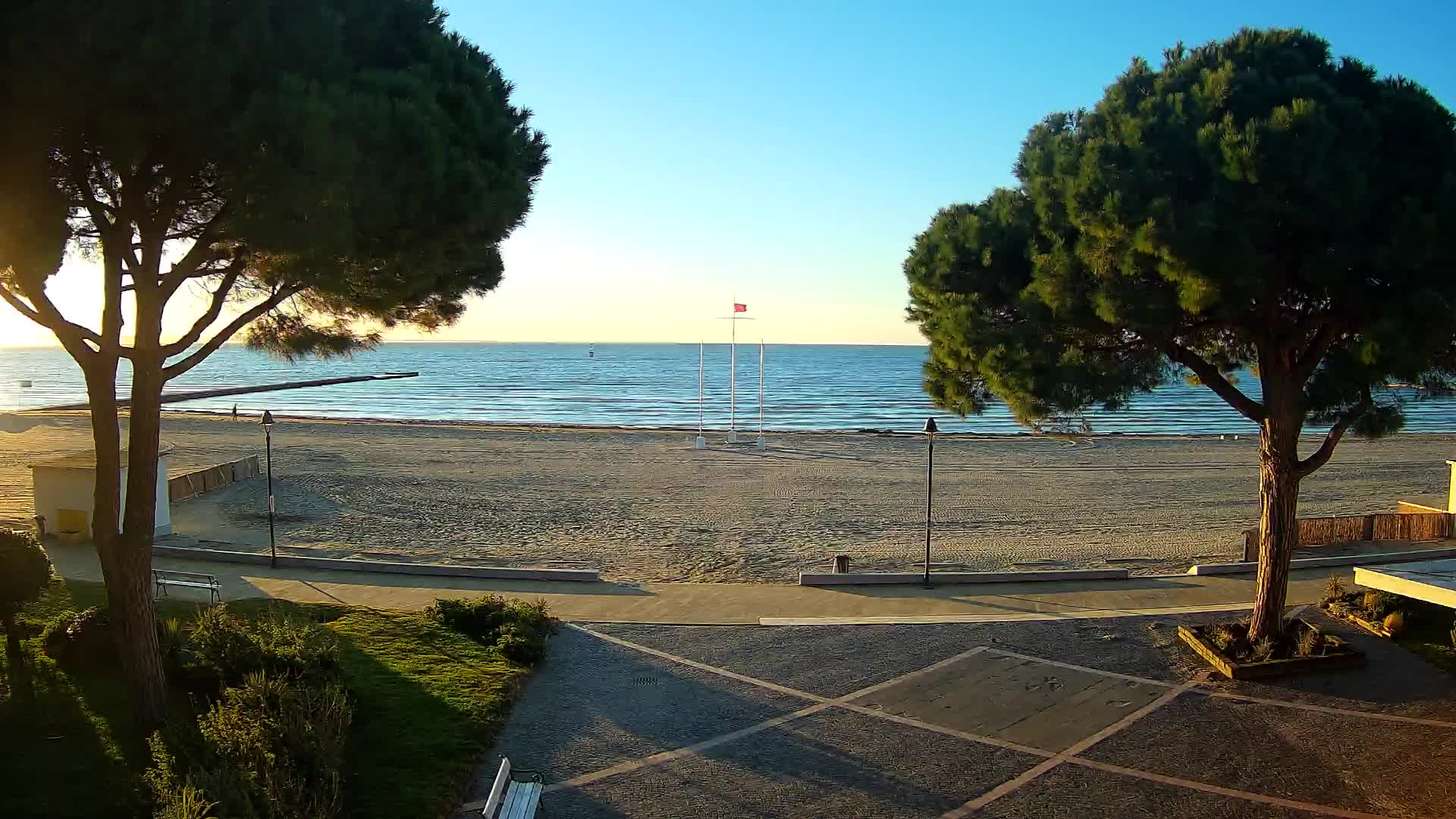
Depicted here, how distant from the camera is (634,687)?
32.5 feet

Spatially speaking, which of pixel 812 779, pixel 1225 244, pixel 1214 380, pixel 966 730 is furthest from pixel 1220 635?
pixel 812 779

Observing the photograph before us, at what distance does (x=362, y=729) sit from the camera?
26.9 feet

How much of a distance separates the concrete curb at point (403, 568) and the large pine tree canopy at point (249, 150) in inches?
295

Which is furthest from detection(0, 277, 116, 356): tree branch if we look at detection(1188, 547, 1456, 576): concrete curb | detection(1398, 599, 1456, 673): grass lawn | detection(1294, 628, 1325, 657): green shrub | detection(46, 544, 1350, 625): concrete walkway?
detection(1188, 547, 1456, 576): concrete curb

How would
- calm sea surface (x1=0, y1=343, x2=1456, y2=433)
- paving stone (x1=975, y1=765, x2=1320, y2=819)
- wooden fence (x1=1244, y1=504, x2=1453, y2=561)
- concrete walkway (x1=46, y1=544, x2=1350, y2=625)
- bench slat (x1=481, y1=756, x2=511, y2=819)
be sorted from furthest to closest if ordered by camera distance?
calm sea surface (x1=0, y1=343, x2=1456, y2=433)
wooden fence (x1=1244, y1=504, x2=1453, y2=561)
concrete walkway (x1=46, y1=544, x2=1350, y2=625)
paving stone (x1=975, y1=765, x2=1320, y2=819)
bench slat (x1=481, y1=756, x2=511, y2=819)

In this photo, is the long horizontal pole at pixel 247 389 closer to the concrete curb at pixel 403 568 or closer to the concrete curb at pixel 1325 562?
the concrete curb at pixel 403 568

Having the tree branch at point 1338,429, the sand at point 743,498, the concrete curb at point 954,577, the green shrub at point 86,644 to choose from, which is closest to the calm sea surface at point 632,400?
the tree branch at point 1338,429

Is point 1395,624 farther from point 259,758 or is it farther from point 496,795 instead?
point 259,758

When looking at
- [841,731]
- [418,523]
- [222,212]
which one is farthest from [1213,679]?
[418,523]

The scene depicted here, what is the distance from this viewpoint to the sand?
18797 mm

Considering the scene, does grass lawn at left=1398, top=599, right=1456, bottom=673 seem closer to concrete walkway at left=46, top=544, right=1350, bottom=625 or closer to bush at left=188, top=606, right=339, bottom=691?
concrete walkway at left=46, top=544, right=1350, bottom=625

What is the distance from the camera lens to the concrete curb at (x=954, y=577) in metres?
14.9

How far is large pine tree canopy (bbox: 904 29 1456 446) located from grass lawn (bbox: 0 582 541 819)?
22.1 ft

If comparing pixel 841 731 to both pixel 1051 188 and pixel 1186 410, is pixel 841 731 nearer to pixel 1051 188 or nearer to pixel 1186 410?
pixel 1051 188
